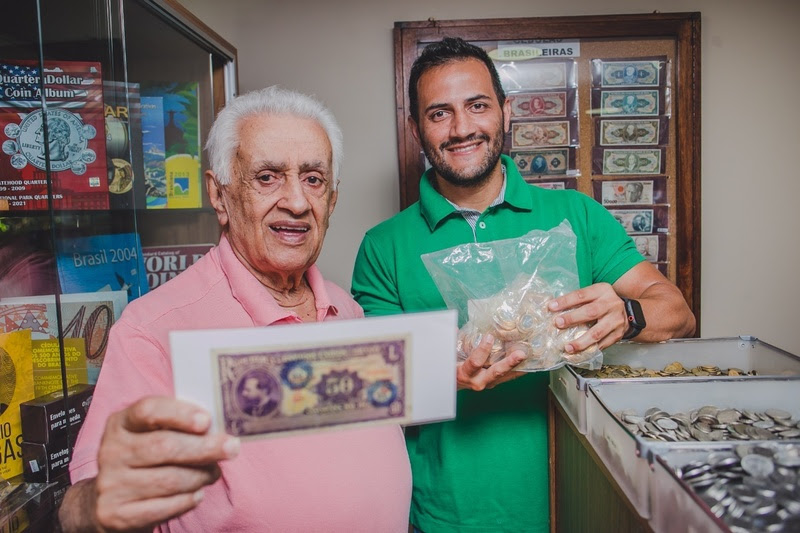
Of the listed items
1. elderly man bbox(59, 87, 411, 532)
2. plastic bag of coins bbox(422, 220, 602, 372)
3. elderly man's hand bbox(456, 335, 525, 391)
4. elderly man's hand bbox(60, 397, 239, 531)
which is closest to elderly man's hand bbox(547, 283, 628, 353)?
plastic bag of coins bbox(422, 220, 602, 372)

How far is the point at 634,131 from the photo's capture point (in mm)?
2363

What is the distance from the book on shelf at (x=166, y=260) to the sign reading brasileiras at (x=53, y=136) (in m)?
0.50

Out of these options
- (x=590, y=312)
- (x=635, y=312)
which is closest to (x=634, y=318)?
(x=635, y=312)

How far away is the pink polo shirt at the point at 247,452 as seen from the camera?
Result: 969 millimetres

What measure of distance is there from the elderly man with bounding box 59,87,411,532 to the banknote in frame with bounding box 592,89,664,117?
1498 millimetres

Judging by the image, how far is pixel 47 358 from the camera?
1375mm

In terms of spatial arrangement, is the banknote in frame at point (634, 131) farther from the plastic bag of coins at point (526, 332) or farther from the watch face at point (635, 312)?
the plastic bag of coins at point (526, 332)

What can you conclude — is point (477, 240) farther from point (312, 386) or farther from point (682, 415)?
point (312, 386)

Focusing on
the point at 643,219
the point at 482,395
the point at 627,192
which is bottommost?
the point at 482,395

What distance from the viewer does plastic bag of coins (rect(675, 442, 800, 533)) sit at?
0.74 meters

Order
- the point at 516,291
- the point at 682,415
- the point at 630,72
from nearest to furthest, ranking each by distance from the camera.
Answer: the point at 682,415, the point at 516,291, the point at 630,72

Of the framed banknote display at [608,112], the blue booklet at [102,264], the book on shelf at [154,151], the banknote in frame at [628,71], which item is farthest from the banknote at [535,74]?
the blue booklet at [102,264]

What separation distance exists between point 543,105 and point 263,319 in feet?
5.68

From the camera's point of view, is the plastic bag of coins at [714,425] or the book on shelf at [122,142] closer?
the plastic bag of coins at [714,425]
